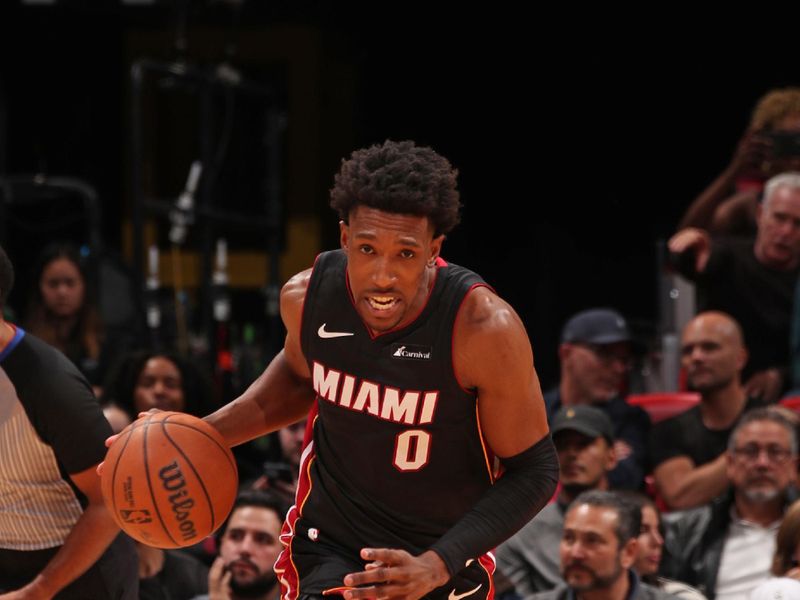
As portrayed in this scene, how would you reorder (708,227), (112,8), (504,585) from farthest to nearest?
(112,8), (708,227), (504,585)

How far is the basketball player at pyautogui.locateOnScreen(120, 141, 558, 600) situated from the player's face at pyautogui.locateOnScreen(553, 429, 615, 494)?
2134 mm

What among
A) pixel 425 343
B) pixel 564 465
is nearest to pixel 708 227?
pixel 564 465

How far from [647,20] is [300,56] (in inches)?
99.2

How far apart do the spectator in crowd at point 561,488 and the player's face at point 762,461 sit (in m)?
0.52

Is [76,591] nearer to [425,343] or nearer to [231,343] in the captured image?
[425,343]

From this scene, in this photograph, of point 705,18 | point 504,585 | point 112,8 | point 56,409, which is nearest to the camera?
point 56,409

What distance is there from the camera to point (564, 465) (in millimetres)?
5488

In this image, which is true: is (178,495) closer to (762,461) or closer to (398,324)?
(398,324)

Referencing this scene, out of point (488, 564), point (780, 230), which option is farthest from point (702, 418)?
point (488, 564)

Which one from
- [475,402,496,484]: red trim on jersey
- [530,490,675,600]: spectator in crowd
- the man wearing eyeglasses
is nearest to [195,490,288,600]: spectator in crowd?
[530,490,675,600]: spectator in crowd

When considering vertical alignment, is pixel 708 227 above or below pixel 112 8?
below

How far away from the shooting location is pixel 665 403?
20.7ft

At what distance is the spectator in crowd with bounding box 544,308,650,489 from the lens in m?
5.82

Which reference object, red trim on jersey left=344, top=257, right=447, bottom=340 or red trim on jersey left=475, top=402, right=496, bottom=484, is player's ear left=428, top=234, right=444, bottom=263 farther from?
red trim on jersey left=475, top=402, right=496, bottom=484
